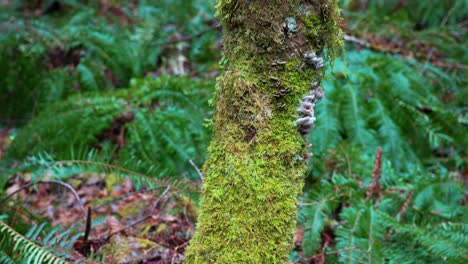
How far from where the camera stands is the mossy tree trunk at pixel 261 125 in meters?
1.49

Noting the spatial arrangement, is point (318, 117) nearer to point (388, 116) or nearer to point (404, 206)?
point (388, 116)

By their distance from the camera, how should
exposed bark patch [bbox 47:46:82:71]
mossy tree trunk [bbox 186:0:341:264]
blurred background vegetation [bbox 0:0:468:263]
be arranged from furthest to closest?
1. exposed bark patch [bbox 47:46:82:71]
2. blurred background vegetation [bbox 0:0:468:263]
3. mossy tree trunk [bbox 186:0:341:264]

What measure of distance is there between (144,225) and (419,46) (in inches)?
150

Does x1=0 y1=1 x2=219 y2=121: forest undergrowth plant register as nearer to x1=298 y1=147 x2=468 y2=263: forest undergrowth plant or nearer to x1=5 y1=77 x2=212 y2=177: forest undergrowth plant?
x1=5 y1=77 x2=212 y2=177: forest undergrowth plant

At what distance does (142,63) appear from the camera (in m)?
5.19

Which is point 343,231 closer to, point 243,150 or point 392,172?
point 392,172

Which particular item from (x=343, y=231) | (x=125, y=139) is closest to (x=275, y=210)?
(x=343, y=231)

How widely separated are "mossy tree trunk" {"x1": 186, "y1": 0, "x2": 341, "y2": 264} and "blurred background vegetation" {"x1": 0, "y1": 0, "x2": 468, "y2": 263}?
0.23 meters

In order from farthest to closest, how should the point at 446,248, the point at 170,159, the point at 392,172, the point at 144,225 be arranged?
1. the point at 170,159
2. the point at 392,172
3. the point at 144,225
4. the point at 446,248

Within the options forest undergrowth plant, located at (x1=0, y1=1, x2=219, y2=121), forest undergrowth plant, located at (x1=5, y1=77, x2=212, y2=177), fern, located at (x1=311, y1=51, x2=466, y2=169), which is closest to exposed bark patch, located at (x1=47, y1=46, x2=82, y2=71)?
forest undergrowth plant, located at (x1=0, y1=1, x2=219, y2=121)

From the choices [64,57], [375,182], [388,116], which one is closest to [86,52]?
[64,57]

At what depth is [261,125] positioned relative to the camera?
1521 millimetres

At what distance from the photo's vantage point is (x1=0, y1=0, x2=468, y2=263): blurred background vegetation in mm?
2547

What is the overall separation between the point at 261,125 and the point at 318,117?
2.19 m
